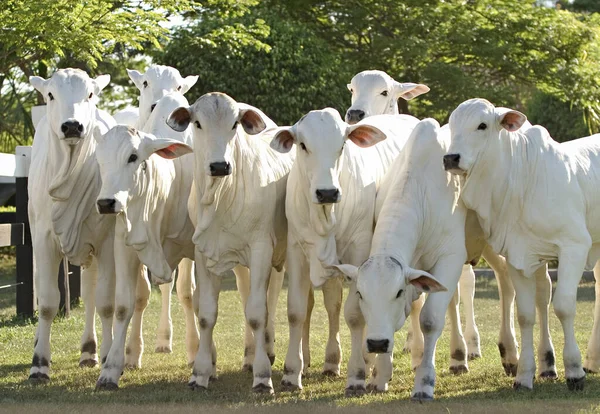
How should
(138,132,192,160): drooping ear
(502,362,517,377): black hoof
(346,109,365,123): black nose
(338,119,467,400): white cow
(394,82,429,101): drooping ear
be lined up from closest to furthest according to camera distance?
(338,119,467,400): white cow
(138,132,192,160): drooping ear
(502,362,517,377): black hoof
(346,109,365,123): black nose
(394,82,429,101): drooping ear

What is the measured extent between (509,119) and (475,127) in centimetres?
31

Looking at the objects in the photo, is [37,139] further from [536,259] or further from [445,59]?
[445,59]

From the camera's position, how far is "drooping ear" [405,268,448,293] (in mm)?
7941

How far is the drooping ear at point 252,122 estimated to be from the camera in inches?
342

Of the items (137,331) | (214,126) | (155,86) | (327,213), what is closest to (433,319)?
(327,213)

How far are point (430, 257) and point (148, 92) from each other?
3.62 metres

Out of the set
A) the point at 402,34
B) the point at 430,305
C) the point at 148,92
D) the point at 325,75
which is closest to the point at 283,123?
the point at 325,75

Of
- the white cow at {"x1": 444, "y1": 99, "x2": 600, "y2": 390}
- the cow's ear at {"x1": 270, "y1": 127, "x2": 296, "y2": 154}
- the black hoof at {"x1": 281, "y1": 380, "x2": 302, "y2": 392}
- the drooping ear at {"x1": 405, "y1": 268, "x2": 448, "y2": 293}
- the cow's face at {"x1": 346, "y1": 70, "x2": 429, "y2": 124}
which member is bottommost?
the black hoof at {"x1": 281, "y1": 380, "x2": 302, "y2": 392}

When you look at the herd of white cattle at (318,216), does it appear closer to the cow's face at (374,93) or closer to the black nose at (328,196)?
the black nose at (328,196)

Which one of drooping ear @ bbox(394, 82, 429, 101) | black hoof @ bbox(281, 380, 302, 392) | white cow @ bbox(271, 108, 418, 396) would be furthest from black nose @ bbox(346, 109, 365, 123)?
black hoof @ bbox(281, 380, 302, 392)

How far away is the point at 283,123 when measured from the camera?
21.0 meters

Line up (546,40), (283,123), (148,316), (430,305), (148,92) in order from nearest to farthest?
(430,305) → (148,92) → (148,316) → (283,123) → (546,40)

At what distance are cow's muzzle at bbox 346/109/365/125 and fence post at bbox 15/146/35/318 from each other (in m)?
4.40

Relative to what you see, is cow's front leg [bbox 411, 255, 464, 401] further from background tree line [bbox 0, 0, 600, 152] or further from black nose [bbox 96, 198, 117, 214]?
background tree line [bbox 0, 0, 600, 152]
